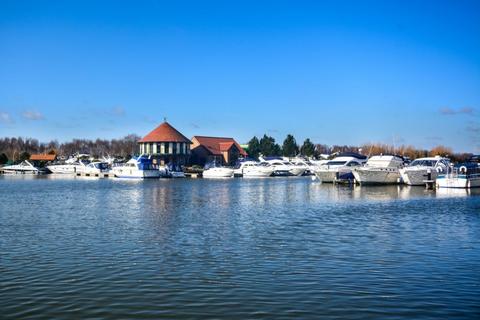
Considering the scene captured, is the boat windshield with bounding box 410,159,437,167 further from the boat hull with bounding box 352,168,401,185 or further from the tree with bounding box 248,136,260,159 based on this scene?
the tree with bounding box 248,136,260,159

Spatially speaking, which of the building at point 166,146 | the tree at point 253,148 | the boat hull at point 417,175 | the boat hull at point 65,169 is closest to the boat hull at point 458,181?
the boat hull at point 417,175

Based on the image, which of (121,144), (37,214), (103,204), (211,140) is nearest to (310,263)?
(37,214)

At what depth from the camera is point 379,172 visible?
50.6m

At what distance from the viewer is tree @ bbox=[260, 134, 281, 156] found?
5324 inches

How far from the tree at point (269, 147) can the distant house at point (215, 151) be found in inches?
487

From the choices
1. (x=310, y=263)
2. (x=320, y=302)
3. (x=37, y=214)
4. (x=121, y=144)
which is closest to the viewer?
(x=320, y=302)

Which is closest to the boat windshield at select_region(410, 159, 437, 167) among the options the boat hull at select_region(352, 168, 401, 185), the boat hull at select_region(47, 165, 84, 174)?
the boat hull at select_region(352, 168, 401, 185)

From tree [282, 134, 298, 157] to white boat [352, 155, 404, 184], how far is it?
84788 millimetres

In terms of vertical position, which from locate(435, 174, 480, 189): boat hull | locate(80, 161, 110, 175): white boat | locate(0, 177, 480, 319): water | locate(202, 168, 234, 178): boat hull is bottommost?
locate(0, 177, 480, 319): water

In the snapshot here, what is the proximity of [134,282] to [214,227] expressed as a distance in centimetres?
908

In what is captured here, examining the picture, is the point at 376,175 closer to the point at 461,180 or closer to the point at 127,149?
the point at 461,180

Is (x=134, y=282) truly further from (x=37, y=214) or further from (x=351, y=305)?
(x=37, y=214)

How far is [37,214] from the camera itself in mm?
25094

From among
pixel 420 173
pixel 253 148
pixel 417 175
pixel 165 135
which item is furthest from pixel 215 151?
pixel 420 173
